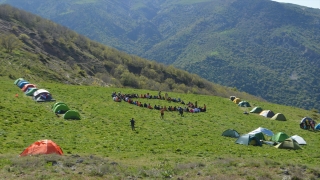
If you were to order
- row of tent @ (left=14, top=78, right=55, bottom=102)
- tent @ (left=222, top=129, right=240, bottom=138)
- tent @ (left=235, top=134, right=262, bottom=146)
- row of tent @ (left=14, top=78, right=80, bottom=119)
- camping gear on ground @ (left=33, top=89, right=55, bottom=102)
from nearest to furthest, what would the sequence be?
tent @ (left=235, top=134, right=262, bottom=146)
tent @ (left=222, top=129, right=240, bottom=138)
row of tent @ (left=14, top=78, right=80, bottom=119)
camping gear on ground @ (left=33, top=89, right=55, bottom=102)
row of tent @ (left=14, top=78, right=55, bottom=102)

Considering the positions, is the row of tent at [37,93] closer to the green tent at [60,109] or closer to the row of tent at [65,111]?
the row of tent at [65,111]

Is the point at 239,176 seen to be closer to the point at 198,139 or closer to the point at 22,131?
the point at 198,139

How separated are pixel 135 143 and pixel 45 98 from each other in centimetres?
1890

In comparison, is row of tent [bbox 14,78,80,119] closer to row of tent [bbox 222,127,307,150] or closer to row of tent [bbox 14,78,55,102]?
row of tent [bbox 14,78,55,102]

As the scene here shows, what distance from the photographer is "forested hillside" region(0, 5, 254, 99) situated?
66.4m

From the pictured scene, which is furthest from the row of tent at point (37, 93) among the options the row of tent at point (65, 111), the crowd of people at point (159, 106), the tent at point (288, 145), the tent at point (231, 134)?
the tent at point (288, 145)

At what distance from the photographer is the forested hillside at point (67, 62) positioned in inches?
2616

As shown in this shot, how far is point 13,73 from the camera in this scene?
185 feet

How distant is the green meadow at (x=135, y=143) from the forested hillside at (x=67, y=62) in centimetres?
1650

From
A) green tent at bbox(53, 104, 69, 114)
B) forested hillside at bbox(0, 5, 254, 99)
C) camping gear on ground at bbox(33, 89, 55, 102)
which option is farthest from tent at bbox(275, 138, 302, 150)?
forested hillside at bbox(0, 5, 254, 99)

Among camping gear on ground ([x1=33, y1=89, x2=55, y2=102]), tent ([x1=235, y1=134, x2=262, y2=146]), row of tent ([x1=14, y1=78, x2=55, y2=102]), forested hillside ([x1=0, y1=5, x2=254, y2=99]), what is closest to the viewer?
tent ([x1=235, y1=134, x2=262, y2=146])

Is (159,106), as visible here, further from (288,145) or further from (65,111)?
(288,145)

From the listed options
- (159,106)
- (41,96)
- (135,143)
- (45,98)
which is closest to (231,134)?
(135,143)

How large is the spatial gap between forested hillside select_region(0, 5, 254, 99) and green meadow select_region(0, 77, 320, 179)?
16.5 m
